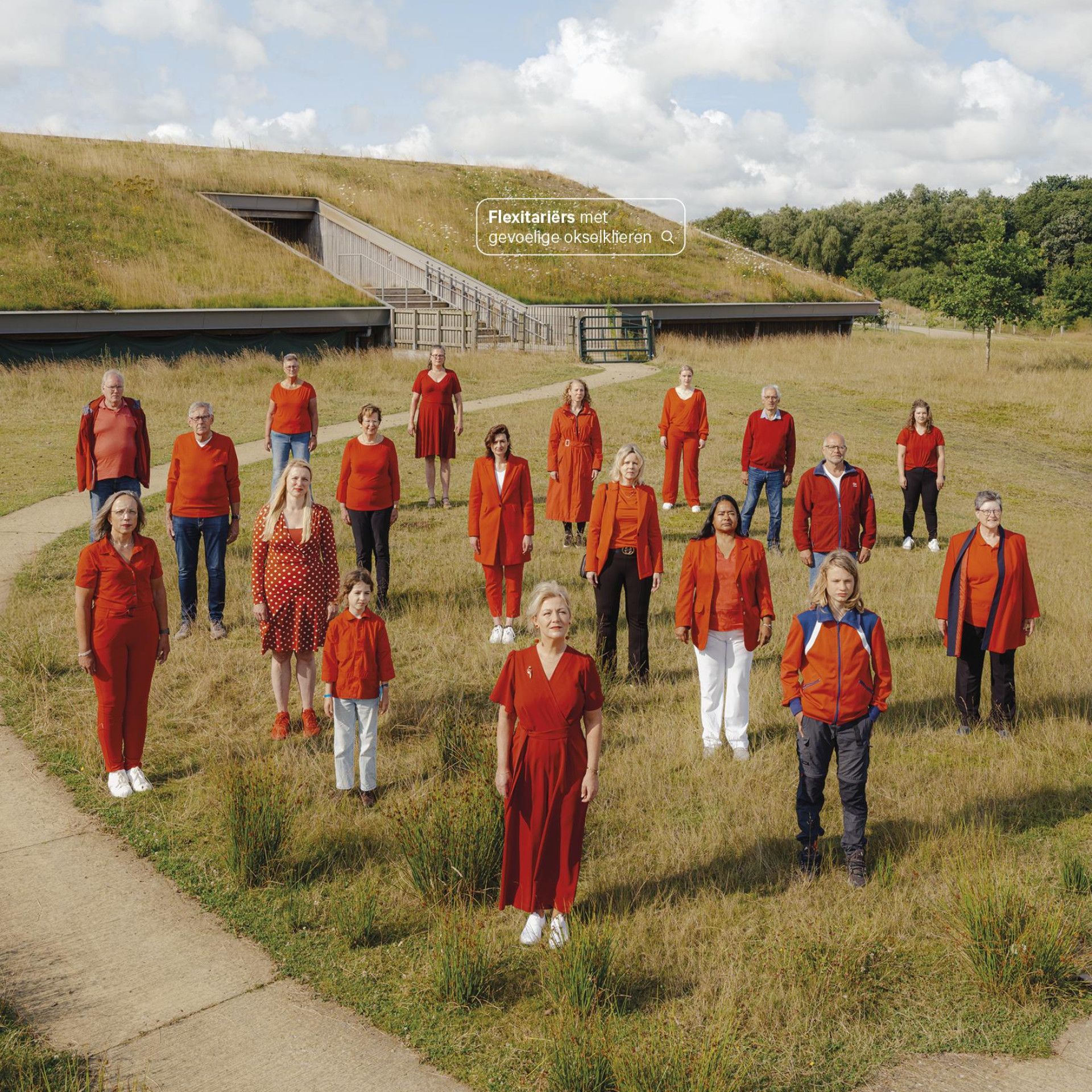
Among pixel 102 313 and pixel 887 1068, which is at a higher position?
pixel 102 313

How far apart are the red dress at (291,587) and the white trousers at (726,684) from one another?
2.58m

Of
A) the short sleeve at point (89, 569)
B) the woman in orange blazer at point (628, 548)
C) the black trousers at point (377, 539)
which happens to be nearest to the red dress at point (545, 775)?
the short sleeve at point (89, 569)

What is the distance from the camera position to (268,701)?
8359 mm

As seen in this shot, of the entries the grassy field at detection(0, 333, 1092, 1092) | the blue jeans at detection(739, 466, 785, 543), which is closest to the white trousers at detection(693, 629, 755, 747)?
the grassy field at detection(0, 333, 1092, 1092)

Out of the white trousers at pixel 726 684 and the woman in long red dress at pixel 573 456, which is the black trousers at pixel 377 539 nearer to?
the woman in long red dress at pixel 573 456

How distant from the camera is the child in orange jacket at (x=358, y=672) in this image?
21.6 feet

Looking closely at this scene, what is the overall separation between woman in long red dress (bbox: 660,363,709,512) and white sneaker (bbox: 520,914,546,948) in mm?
8813

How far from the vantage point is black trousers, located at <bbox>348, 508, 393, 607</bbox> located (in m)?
10.2

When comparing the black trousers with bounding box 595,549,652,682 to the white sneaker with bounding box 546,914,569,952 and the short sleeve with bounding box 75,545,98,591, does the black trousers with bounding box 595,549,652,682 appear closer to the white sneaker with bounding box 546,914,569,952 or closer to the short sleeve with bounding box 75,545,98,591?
the white sneaker with bounding box 546,914,569,952

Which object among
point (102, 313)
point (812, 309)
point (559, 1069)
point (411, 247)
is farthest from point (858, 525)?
point (812, 309)

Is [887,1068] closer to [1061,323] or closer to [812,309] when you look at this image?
[812,309]

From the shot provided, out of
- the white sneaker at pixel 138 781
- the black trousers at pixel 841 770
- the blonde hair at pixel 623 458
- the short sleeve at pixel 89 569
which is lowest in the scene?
the white sneaker at pixel 138 781

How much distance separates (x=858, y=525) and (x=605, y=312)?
26717mm

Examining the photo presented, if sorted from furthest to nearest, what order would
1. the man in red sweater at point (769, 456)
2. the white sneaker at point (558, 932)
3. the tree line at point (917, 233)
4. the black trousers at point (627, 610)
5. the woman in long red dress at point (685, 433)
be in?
the tree line at point (917, 233) → the woman in long red dress at point (685, 433) → the man in red sweater at point (769, 456) → the black trousers at point (627, 610) → the white sneaker at point (558, 932)
